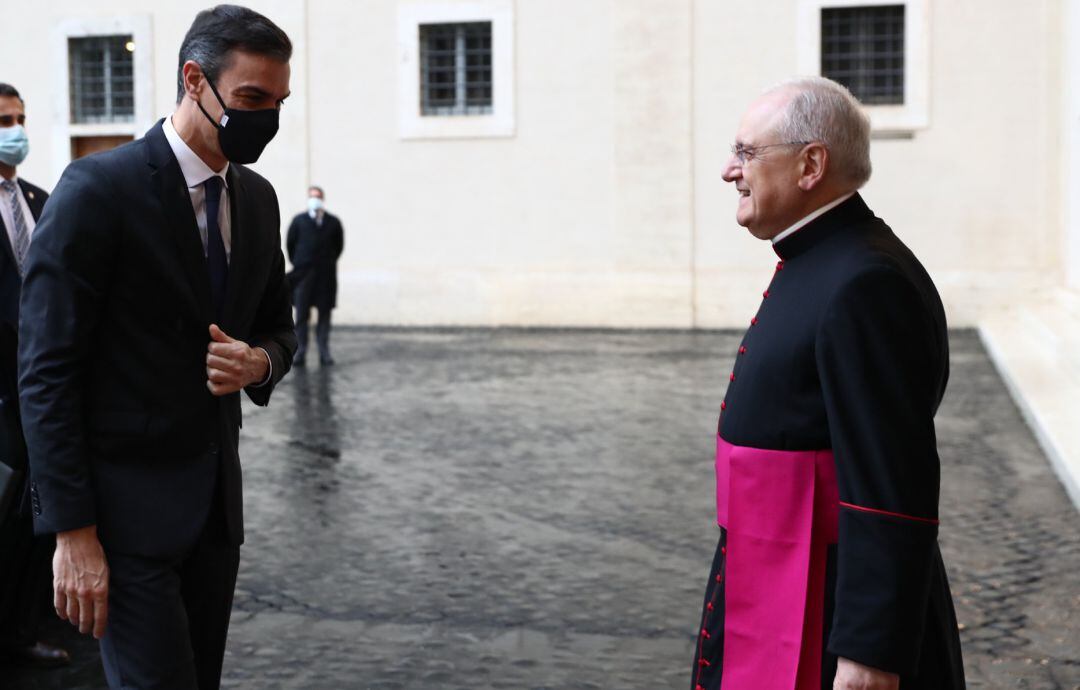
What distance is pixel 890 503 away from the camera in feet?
7.20

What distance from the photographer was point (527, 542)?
636cm

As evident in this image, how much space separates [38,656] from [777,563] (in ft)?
9.96

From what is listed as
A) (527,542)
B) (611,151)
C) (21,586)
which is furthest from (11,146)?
(611,151)

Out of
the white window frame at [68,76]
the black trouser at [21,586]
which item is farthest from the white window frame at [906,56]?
the black trouser at [21,586]

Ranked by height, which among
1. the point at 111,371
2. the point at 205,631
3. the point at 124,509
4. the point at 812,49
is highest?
the point at 812,49

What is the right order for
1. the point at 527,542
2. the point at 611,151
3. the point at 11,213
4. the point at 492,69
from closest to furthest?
1. the point at 11,213
2. the point at 527,542
3. the point at 611,151
4. the point at 492,69

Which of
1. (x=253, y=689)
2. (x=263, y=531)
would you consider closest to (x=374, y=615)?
(x=253, y=689)

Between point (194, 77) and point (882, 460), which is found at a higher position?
point (194, 77)

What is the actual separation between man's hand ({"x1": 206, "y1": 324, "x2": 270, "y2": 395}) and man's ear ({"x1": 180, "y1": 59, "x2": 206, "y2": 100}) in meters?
0.46

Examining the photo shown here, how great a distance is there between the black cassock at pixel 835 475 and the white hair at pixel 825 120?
0.30 feet

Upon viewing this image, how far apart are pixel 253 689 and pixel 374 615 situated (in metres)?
0.87

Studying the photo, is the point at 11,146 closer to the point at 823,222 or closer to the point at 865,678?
the point at 823,222

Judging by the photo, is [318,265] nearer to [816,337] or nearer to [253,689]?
[253,689]

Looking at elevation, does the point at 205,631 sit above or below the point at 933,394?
below
